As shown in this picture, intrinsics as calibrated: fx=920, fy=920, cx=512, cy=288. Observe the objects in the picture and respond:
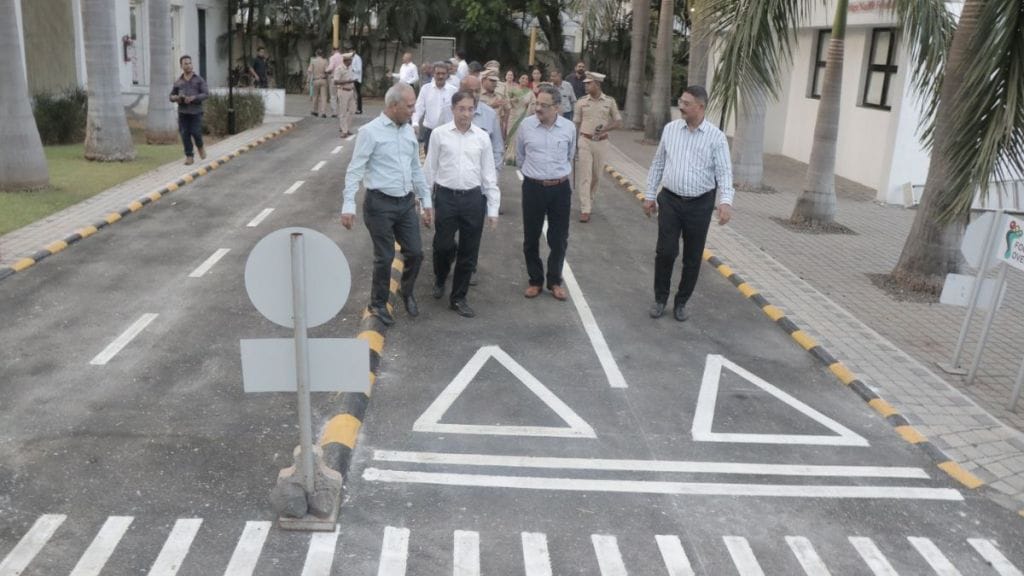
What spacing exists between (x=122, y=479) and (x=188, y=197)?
9.86m

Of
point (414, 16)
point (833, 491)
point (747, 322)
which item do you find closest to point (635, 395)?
point (833, 491)

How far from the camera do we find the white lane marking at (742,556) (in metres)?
4.94

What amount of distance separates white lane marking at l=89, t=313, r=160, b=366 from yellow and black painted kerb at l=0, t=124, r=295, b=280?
7.38 feet

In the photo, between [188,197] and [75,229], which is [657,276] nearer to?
[75,229]

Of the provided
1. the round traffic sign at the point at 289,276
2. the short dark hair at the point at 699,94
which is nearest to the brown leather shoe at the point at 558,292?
the short dark hair at the point at 699,94

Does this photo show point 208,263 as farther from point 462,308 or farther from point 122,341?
point 462,308

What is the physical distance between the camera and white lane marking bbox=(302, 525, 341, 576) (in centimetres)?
477

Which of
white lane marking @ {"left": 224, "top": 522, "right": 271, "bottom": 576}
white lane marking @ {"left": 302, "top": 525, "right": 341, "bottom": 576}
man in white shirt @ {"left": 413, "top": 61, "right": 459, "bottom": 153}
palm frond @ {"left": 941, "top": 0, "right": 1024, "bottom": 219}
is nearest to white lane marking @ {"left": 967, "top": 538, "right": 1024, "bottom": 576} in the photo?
palm frond @ {"left": 941, "top": 0, "right": 1024, "bottom": 219}

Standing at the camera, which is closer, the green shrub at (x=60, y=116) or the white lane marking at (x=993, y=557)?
the white lane marking at (x=993, y=557)

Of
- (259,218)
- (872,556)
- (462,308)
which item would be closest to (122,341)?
(462,308)

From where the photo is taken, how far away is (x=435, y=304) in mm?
9422

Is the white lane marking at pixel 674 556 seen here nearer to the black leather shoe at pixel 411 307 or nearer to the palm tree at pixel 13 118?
the black leather shoe at pixel 411 307

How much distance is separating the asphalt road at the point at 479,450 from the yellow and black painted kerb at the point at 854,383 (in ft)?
0.33

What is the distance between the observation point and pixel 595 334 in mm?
8773
